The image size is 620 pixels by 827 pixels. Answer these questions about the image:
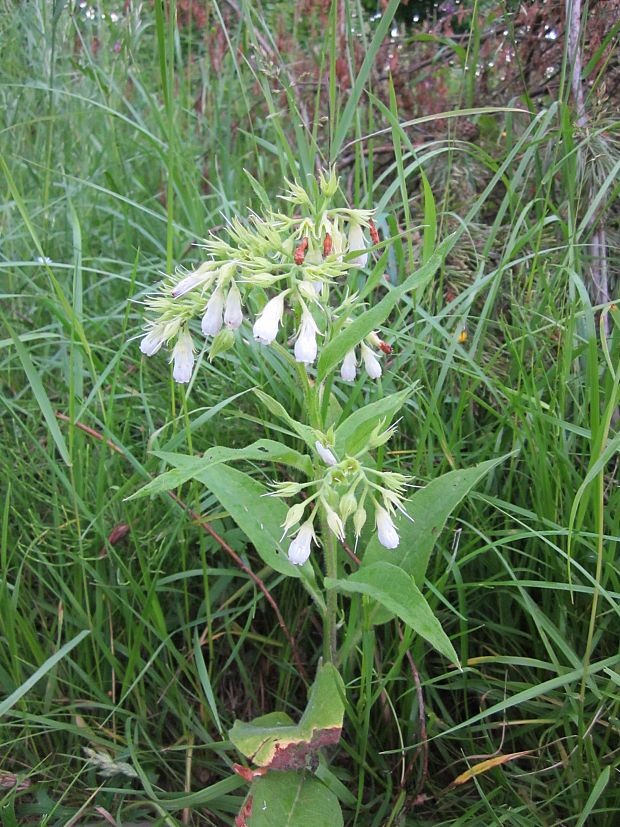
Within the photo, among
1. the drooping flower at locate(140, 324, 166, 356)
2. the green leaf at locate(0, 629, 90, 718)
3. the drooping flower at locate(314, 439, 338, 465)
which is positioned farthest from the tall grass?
the drooping flower at locate(314, 439, 338, 465)

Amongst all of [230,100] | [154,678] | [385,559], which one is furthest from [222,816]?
[230,100]

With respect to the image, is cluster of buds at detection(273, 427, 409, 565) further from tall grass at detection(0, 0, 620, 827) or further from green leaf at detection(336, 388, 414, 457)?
tall grass at detection(0, 0, 620, 827)

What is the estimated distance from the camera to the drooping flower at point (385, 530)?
1121mm

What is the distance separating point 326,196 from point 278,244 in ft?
0.41

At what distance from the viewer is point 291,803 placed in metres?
1.13

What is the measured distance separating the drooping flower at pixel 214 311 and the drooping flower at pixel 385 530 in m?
0.39

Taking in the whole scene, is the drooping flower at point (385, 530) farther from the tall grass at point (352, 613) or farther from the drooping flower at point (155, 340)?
the drooping flower at point (155, 340)

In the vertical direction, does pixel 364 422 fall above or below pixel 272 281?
below

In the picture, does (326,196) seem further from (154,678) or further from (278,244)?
(154,678)

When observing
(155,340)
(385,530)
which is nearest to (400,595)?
(385,530)

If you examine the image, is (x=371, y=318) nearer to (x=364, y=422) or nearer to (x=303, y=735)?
(x=364, y=422)

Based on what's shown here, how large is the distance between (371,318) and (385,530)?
1.05 feet

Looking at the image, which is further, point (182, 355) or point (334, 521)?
point (182, 355)

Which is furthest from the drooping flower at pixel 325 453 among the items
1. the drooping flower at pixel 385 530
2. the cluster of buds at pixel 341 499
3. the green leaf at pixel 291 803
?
the green leaf at pixel 291 803
